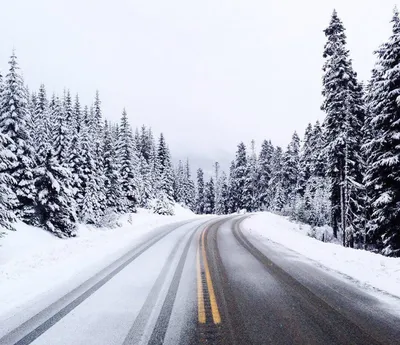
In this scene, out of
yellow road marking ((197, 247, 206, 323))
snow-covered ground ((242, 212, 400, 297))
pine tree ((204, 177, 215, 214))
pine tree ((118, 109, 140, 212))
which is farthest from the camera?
pine tree ((204, 177, 215, 214))

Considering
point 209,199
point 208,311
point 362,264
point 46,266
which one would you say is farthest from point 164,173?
point 208,311

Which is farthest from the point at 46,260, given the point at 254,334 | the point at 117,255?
the point at 254,334

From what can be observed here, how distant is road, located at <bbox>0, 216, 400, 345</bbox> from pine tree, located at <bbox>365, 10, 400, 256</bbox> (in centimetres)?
879

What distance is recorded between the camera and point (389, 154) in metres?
16.2

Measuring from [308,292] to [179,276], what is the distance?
352cm

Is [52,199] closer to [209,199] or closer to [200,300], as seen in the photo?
[200,300]

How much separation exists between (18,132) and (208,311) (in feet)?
77.8

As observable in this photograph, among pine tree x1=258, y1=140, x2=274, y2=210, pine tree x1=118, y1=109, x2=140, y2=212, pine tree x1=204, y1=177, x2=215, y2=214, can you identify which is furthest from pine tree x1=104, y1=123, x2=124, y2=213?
pine tree x1=204, y1=177, x2=215, y2=214

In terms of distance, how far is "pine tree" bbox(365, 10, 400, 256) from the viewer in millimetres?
15703

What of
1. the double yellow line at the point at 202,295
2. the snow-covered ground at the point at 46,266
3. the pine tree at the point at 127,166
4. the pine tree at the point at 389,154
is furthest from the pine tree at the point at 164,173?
the double yellow line at the point at 202,295

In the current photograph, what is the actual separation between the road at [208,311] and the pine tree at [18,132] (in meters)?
17.5

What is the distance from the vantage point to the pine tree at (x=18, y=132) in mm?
23250

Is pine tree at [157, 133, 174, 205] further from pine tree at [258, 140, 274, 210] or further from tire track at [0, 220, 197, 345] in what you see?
tire track at [0, 220, 197, 345]

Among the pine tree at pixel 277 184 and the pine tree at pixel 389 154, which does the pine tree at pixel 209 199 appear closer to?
the pine tree at pixel 277 184
